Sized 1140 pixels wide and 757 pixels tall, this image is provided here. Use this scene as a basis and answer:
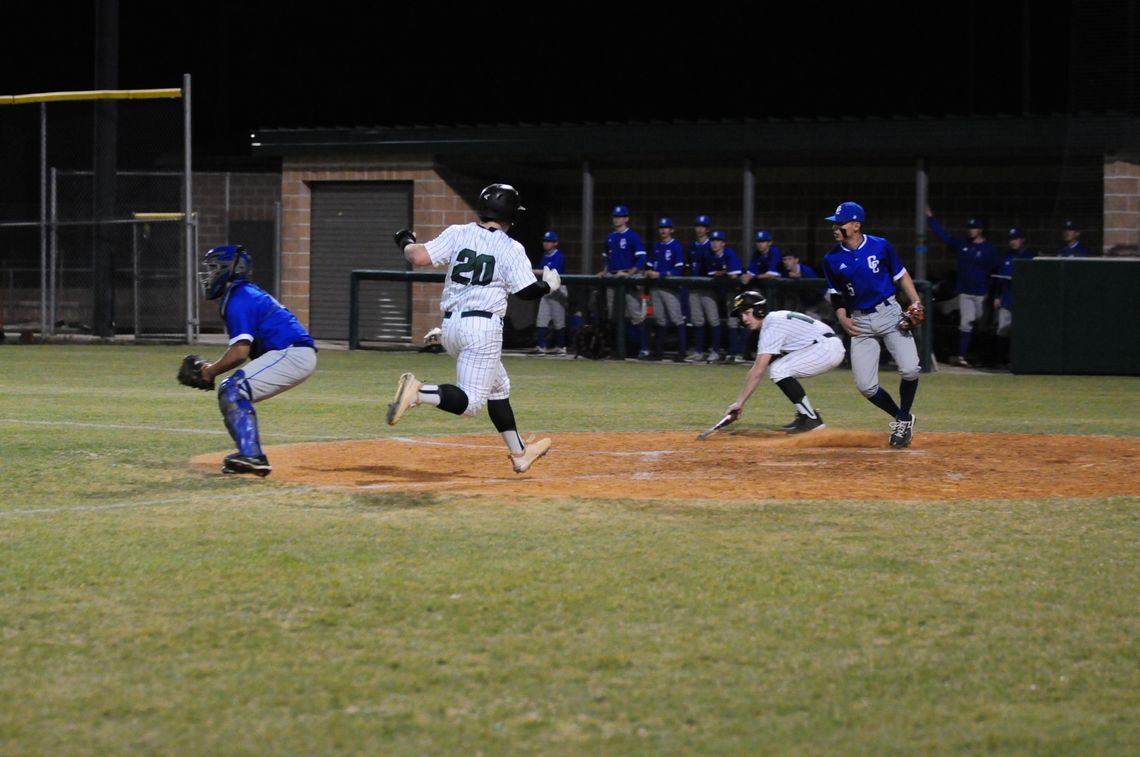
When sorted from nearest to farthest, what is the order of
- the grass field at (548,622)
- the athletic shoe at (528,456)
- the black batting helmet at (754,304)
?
the grass field at (548,622)
the athletic shoe at (528,456)
the black batting helmet at (754,304)

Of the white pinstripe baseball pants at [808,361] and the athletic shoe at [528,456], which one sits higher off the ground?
the white pinstripe baseball pants at [808,361]

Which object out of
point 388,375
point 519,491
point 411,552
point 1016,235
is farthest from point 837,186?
point 411,552

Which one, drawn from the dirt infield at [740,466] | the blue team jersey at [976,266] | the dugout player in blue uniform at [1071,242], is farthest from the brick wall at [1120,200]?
the dirt infield at [740,466]

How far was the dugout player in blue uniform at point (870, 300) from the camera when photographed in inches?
434

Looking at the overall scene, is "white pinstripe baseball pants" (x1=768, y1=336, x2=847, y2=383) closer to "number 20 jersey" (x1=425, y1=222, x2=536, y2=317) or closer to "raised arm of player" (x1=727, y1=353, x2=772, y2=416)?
"raised arm of player" (x1=727, y1=353, x2=772, y2=416)

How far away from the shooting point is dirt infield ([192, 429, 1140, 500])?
8391 mm

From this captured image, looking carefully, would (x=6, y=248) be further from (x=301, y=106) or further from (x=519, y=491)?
(x=519, y=491)

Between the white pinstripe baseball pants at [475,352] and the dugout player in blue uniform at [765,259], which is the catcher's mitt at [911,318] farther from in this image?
the dugout player in blue uniform at [765,259]

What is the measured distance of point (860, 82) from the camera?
28250mm

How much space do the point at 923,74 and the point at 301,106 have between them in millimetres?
14057

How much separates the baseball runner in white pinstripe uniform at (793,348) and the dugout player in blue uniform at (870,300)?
425mm

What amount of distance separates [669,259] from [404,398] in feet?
44.9

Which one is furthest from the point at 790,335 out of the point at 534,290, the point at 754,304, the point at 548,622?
the point at 548,622

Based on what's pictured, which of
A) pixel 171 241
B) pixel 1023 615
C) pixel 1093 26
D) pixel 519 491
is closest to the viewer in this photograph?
pixel 1023 615
